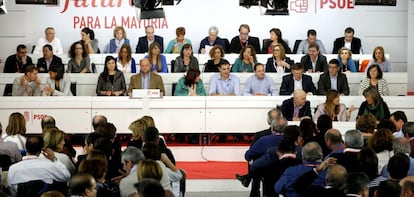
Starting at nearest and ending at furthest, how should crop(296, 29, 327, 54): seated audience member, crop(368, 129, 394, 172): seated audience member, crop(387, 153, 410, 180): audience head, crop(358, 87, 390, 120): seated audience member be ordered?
crop(387, 153, 410, 180): audience head < crop(368, 129, 394, 172): seated audience member < crop(358, 87, 390, 120): seated audience member < crop(296, 29, 327, 54): seated audience member

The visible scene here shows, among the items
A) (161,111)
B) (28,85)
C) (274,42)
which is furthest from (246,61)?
(28,85)

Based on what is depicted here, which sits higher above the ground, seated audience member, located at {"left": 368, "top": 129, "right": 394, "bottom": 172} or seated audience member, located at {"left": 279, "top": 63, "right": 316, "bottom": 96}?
seated audience member, located at {"left": 279, "top": 63, "right": 316, "bottom": 96}

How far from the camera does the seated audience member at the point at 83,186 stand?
6.17 metres

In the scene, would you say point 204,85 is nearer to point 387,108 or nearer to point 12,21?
point 387,108

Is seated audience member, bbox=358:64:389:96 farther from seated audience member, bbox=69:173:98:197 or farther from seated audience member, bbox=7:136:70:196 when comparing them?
seated audience member, bbox=69:173:98:197

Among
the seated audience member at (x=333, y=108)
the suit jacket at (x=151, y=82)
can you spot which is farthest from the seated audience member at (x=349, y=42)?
the seated audience member at (x=333, y=108)

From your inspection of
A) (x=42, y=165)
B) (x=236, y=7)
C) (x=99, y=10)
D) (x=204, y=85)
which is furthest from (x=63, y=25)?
(x=42, y=165)

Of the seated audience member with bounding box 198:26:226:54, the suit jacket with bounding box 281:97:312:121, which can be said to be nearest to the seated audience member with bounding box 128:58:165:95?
the suit jacket with bounding box 281:97:312:121

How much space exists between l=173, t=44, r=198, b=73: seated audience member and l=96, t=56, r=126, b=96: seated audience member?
4.32 ft

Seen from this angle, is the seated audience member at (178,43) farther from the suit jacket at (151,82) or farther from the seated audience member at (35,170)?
the seated audience member at (35,170)

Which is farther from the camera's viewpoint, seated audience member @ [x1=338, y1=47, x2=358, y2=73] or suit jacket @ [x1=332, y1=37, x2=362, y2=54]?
suit jacket @ [x1=332, y1=37, x2=362, y2=54]

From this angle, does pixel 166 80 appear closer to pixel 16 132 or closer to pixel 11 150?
pixel 16 132

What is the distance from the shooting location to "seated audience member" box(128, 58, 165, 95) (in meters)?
13.0

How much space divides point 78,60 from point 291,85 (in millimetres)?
3660
